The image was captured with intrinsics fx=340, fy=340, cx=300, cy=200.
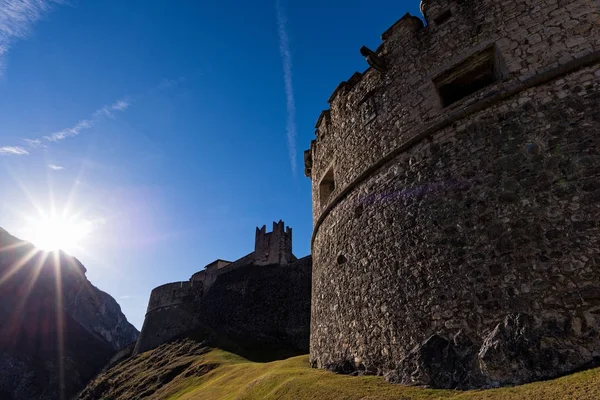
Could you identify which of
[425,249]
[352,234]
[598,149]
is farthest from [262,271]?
[598,149]

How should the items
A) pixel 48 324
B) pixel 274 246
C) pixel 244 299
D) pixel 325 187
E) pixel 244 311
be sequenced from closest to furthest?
pixel 325 187, pixel 244 311, pixel 244 299, pixel 274 246, pixel 48 324

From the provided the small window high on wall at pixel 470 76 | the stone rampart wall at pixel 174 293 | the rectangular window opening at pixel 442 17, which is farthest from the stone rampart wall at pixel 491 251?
the stone rampart wall at pixel 174 293

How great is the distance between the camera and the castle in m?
24.4

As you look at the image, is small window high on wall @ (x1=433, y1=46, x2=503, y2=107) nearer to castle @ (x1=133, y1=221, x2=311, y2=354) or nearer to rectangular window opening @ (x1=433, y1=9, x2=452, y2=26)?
rectangular window opening @ (x1=433, y1=9, x2=452, y2=26)

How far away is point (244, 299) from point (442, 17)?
26.1 metres

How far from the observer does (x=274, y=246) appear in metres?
30.3

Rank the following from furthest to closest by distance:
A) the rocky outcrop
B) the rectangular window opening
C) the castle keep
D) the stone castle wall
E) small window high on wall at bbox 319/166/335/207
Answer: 1. the stone castle wall
2. the rocky outcrop
3. small window high on wall at bbox 319/166/335/207
4. the rectangular window opening
5. the castle keep

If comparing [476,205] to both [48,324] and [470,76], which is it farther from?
[48,324]

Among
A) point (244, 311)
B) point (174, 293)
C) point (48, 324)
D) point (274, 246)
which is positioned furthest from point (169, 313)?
point (48, 324)

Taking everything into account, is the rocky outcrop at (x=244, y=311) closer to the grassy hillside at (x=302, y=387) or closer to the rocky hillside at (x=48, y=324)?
the grassy hillside at (x=302, y=387)

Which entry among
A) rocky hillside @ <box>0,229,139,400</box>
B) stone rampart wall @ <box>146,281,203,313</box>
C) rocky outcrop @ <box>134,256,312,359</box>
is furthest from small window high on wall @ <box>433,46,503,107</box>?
rocky hillside @ <box>0,229,139,400</box>

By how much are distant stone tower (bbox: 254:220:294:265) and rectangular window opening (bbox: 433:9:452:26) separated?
79.2ft

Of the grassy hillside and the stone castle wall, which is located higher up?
the stone castle wall

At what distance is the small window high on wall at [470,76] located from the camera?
5.93 m
